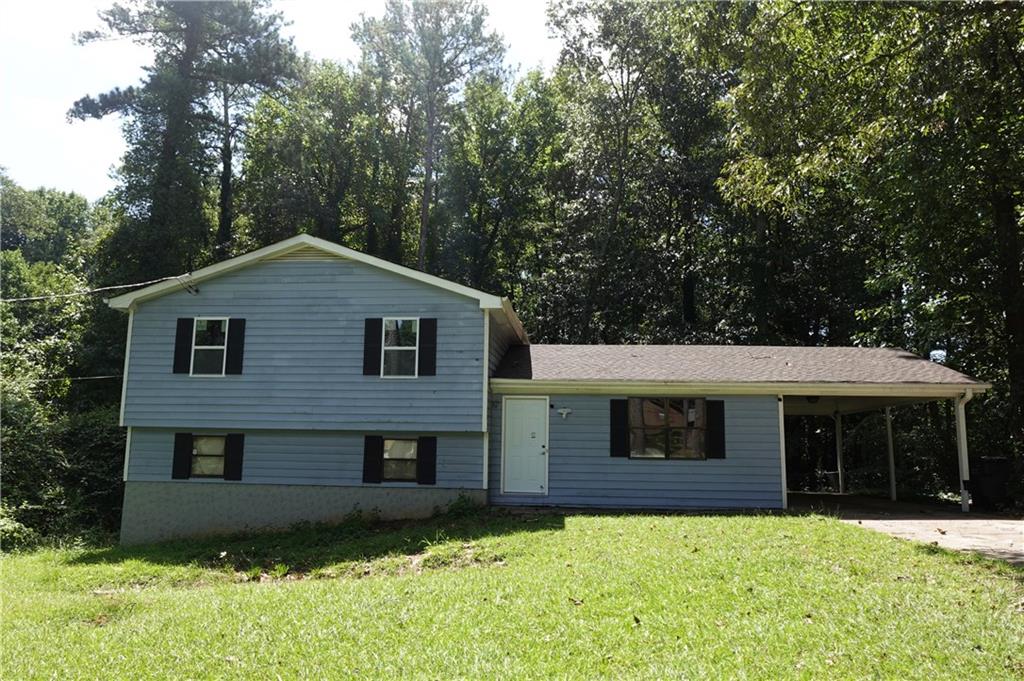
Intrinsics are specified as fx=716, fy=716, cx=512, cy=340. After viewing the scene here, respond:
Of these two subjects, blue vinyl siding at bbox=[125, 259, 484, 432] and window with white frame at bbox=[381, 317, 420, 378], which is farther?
window with white frame at bbox=[381, 317, 420, 378]

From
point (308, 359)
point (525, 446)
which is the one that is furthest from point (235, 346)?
point (525, 446)

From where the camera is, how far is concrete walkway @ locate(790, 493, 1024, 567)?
29.7ft

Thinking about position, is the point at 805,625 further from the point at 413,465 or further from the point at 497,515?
the point at 413,465

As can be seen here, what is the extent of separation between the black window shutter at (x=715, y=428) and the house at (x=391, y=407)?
0.04 m

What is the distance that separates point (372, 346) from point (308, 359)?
135 cm

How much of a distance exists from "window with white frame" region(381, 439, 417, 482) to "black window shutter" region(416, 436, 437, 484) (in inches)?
6.6

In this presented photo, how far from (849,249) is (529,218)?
1278cm

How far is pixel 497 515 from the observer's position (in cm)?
1305

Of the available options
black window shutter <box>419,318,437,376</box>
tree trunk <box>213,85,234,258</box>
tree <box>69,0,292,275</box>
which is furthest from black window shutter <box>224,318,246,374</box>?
tree trunk <box>213,85,234,258</box>

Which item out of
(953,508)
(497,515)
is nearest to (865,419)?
(953,508)

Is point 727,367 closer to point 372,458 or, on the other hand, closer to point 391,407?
point 391,407

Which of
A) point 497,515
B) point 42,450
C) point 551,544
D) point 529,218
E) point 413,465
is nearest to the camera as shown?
point 551,544

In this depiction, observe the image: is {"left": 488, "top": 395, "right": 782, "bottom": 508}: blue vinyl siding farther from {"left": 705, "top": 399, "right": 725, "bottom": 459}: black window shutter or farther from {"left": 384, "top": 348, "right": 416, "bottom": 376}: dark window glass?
{"left": 384, "top": 348, "right": 416, "bottom": 376}: dark window glass

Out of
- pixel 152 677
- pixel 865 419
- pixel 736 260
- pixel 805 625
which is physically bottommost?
pixel 152 677
